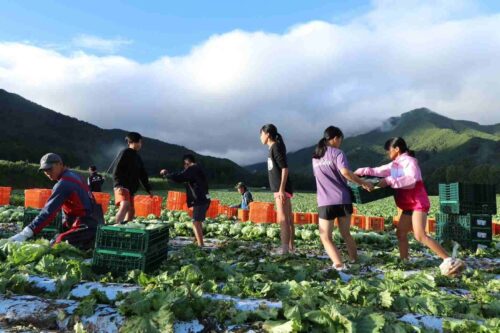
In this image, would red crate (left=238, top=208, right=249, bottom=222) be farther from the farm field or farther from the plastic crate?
the farm field

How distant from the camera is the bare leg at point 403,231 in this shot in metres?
6.58

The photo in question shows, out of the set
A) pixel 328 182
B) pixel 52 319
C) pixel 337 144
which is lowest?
pixel 52 319

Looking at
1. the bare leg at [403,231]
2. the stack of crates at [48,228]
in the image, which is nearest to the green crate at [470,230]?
the bare leg at [403,231]

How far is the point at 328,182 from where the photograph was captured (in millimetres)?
6160

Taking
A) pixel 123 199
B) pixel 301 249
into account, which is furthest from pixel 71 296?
pixel 301 249

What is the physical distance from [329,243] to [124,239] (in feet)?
8.90

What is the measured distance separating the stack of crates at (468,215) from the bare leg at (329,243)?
4092 millimetres

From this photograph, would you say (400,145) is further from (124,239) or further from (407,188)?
(124,239)

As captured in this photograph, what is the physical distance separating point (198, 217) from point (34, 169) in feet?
133

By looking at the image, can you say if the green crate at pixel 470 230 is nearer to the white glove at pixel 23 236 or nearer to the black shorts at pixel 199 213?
the black shorts at pixel 199 213

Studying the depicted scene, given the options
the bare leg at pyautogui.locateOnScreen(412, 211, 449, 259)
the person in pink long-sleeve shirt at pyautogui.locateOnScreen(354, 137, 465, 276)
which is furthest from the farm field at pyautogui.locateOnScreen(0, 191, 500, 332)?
the person in pink long-sleeve shirt at pyautogui.locateOnScreen(354, 137, 465, 276)

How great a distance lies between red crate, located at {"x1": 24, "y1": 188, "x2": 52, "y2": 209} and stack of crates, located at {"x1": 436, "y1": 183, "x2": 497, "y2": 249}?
39.8ft

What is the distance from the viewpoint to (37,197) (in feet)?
48.3

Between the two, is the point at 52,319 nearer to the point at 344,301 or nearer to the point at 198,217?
the point at 344,301
